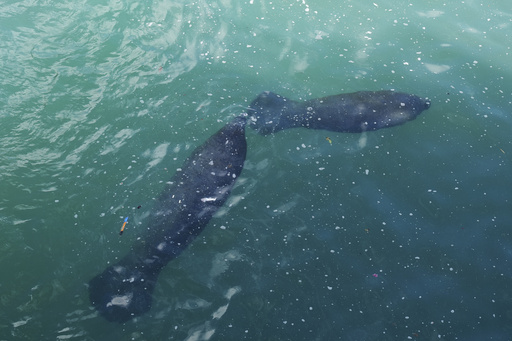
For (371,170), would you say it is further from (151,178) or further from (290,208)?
(151,178)

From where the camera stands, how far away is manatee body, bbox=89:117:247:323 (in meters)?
5.08

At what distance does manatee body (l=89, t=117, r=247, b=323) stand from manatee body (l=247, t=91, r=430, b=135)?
50 cm

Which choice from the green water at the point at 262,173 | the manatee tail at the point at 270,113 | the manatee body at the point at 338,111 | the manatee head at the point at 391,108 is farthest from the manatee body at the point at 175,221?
the manatee head at the point at 391,108

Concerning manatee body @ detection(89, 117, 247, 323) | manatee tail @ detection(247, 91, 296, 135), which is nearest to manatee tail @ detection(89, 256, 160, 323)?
manatee body @ detection(89, 117, 247, 323)

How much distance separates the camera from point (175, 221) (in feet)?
18.9

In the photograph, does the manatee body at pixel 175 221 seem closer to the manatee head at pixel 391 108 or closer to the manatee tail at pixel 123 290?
the manatee tail at pixel 123 290

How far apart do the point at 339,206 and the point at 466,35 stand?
570 cm

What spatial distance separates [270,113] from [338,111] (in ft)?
3.79

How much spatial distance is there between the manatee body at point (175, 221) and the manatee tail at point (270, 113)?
0.87 ft

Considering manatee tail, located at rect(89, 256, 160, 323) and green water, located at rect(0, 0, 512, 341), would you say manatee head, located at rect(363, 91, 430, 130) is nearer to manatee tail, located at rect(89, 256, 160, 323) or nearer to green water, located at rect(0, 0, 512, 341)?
green water, located at rect(0, 0, 512, 341)

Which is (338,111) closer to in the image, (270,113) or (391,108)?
(391,108)

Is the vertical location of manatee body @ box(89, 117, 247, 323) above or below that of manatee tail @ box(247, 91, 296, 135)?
below

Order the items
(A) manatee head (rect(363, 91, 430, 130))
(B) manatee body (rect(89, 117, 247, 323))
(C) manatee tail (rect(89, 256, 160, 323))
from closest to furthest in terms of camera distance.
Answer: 1. (C) manatee tail (rect(89, 256, 160, 323))
2. (B) manatee body (rect(89, 117, 247, 323))
3. (A) manatee head (rect(363, 91, 430, 130))

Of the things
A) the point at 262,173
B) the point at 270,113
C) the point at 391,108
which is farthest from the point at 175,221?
the point at 391,108
